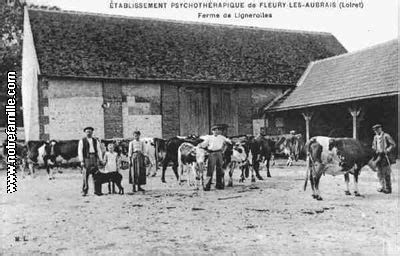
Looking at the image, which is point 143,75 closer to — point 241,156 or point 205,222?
point 241,156

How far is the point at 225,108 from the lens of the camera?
21.3 m

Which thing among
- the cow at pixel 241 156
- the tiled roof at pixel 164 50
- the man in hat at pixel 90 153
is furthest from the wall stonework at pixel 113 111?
the man in hat at pixel 90 153

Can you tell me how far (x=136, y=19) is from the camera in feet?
74.1

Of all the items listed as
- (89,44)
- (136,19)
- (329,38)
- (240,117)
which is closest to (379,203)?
(240,117)

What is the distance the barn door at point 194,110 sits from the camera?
20.4m

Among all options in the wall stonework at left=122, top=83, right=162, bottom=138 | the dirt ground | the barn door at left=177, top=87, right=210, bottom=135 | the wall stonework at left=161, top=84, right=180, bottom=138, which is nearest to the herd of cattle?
the dirt ground

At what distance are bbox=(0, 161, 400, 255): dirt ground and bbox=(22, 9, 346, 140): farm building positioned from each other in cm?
771

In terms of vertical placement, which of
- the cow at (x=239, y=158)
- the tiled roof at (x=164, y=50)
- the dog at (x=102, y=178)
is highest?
the tiled roof at (x=164, y=50)

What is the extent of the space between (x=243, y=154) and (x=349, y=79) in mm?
8445

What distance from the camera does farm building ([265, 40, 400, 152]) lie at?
53.6 ft

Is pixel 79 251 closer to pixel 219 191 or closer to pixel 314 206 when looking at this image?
pixel 314 206

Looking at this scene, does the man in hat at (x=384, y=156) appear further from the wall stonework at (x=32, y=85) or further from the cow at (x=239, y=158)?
the wall stonework at (x=32, y=85)

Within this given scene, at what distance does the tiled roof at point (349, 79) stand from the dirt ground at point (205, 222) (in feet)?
20.6

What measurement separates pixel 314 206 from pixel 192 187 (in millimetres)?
3870
